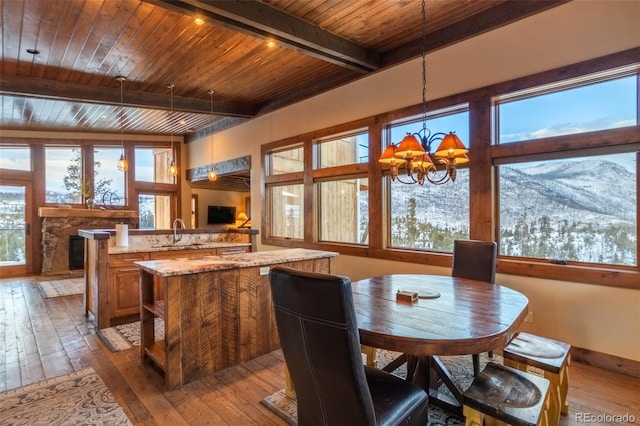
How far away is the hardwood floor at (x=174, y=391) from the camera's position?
2172 mm

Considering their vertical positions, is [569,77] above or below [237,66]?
below

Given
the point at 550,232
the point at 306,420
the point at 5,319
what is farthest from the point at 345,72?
the point at 5,319

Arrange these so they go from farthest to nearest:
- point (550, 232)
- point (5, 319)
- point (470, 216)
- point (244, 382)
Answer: point (5, 319) < point (470, 216) < point (550, 232) < point (244, 382)

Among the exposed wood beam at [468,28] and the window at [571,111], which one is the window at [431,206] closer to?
the window at [571,111]

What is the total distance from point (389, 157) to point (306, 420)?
1.75 meters

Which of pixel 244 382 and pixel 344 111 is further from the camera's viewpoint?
pixel 344 111

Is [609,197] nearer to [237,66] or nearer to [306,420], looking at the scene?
[306,420]

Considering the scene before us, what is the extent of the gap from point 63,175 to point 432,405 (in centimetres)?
912

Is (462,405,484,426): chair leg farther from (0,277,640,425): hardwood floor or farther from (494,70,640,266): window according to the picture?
(494,70,640,266): window

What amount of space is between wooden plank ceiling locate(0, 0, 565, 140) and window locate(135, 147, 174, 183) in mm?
2627

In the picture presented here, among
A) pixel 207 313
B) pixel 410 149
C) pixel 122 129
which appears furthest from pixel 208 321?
pixel 122 129

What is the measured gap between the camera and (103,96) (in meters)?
5.19

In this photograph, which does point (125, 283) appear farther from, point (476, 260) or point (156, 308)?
point (476, 260)

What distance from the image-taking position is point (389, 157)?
7.95 ft
